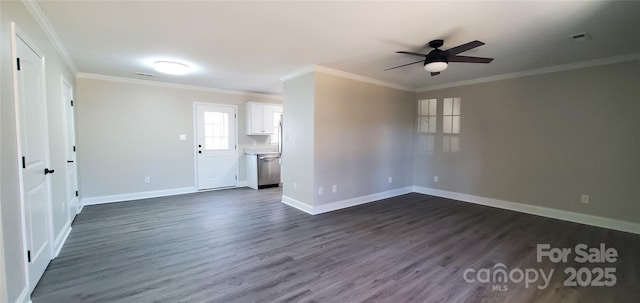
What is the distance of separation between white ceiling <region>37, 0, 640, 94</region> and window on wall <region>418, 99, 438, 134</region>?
149cm

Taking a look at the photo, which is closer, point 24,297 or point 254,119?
point 24,297

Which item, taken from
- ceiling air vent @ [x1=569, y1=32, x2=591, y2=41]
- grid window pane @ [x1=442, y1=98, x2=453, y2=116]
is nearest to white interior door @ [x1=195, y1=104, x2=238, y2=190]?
grid window pane @ [x1=442, y1=98, x2=453, y2=116]

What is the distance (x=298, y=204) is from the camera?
15.2ft

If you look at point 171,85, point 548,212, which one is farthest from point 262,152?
point 548,212

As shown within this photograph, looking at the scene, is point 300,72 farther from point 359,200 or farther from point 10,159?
point 10,159

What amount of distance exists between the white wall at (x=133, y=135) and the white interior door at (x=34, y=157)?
2.51 m

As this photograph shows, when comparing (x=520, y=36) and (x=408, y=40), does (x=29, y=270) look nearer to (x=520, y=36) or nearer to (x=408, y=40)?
(x=408, y=40)

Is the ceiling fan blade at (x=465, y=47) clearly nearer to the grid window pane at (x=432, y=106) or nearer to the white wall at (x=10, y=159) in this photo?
the grid window pane at (x=432, y=106)

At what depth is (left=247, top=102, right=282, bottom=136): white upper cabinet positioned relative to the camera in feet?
21.0

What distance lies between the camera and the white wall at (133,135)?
A: 4.73 meters

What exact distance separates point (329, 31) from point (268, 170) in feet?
13.8

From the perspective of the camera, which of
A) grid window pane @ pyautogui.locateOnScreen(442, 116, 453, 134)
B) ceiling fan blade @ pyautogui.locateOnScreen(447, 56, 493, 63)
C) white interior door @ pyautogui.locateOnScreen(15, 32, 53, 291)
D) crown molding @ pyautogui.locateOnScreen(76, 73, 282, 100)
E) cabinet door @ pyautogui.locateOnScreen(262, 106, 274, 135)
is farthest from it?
cabinet door @ pyautogui.locateOnScreen(262, 106, 274, 135)

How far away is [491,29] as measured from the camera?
2711mm

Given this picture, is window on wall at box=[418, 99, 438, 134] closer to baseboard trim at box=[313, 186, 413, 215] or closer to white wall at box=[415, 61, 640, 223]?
white wall at box=[415, 61, 640, 223]
